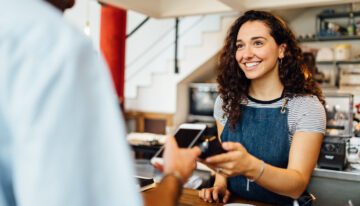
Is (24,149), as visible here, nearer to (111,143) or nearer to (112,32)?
(111,143)

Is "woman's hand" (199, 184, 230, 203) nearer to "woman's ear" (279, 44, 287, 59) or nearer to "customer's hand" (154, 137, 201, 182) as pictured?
"woman's ear" (279, 44, 287, 59)

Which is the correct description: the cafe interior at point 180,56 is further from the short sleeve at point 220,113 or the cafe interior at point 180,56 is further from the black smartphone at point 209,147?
the black smartphone at point 209,147

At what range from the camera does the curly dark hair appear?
162 centimetres

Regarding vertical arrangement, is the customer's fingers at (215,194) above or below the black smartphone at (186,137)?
below

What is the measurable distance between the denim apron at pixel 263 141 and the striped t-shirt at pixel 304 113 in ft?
0.08

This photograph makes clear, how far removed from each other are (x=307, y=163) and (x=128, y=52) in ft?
17.0

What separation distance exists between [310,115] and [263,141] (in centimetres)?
23

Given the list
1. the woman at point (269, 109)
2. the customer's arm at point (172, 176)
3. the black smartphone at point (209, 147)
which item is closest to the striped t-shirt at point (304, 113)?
the woman at point (269, 109)

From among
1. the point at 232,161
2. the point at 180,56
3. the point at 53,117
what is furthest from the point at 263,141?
the point at 180,56

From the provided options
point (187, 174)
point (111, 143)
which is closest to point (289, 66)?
point (187, 174)

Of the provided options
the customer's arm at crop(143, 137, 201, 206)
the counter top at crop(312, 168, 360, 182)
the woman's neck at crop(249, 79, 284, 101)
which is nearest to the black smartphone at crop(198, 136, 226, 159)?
the customer's arm at crop(143, 137, 201, 206)

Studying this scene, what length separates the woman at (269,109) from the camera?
1.45 meters

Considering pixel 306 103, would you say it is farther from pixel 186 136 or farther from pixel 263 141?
pixel 186 136

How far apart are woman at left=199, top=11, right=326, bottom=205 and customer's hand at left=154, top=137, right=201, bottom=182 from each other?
77 cm
